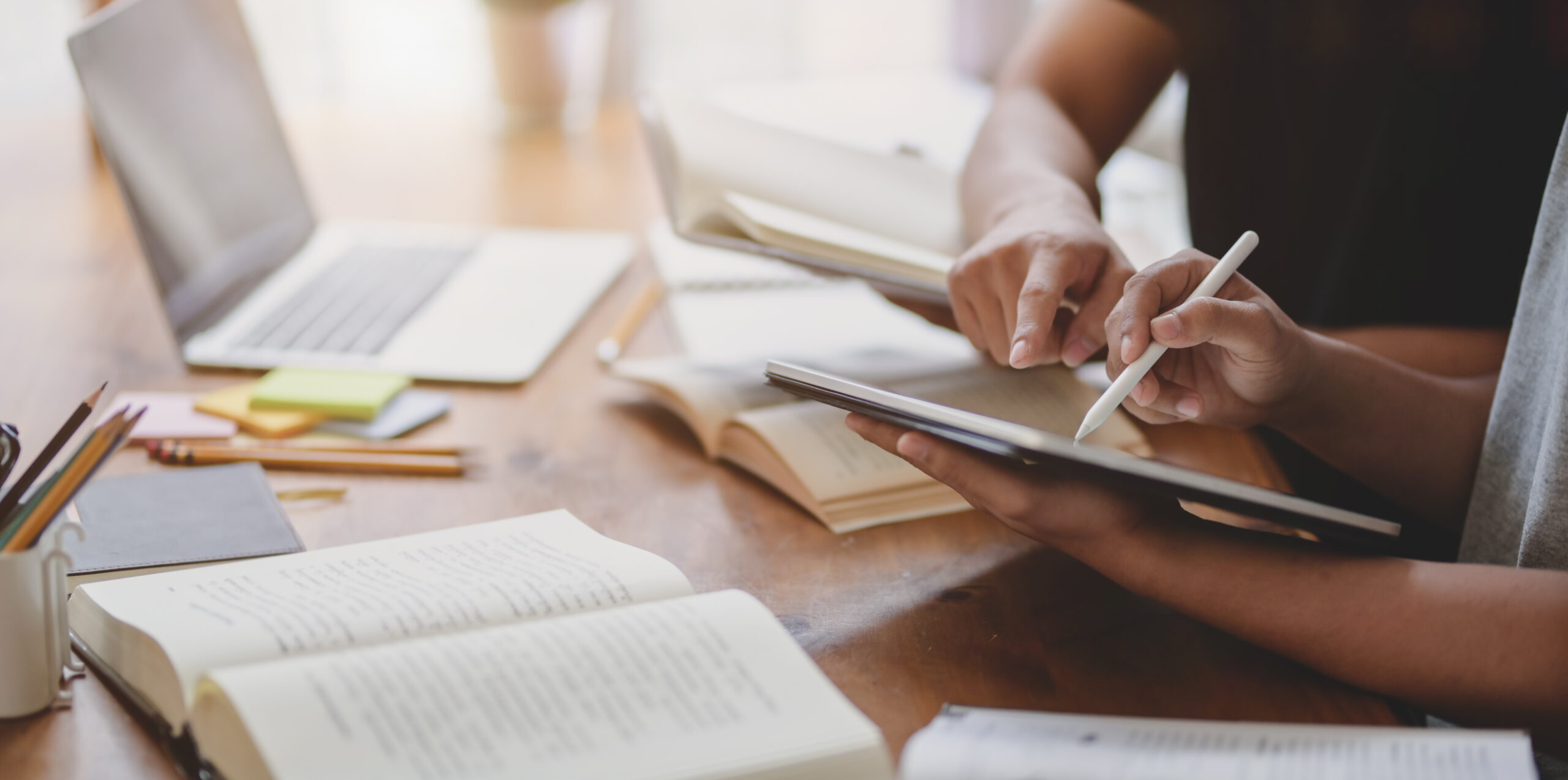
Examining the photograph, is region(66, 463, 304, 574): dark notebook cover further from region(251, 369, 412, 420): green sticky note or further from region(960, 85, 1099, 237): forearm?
region(960, 85, 1099, 237): forearm

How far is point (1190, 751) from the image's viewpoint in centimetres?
49

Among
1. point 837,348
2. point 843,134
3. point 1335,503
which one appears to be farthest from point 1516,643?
point 843,134

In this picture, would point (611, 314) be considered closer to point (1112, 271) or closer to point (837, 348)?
point (837, 348)

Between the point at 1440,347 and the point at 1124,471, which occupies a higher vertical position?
the point at 1124,471

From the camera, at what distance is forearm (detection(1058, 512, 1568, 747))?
57 cm

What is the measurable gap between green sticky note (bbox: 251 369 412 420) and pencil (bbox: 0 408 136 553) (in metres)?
0.35

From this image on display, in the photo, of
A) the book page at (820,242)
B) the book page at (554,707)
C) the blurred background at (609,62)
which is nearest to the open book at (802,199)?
the book page at (820,242)

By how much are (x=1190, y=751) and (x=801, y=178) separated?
0.63m

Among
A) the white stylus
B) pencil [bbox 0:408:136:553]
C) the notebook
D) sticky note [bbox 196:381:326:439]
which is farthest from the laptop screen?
the white stylus

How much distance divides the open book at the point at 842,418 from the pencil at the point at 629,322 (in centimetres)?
2

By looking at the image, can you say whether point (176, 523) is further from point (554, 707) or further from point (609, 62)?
point (609, 62)

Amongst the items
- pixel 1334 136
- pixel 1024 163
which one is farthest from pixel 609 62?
pixel 1024 163

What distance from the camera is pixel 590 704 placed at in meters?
0.48

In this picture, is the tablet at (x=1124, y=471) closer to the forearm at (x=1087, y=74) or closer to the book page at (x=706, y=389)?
the book page at (x=706, y=389)
